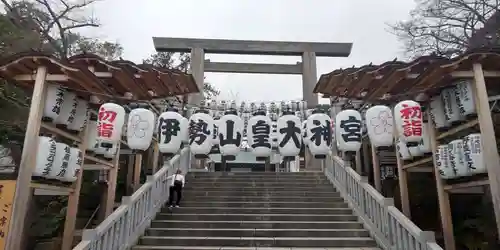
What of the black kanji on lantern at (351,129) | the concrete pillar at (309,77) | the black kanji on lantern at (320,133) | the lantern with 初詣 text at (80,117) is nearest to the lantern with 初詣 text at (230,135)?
the black kanji on lantern at (320,133)

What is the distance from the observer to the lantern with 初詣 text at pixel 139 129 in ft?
24.9

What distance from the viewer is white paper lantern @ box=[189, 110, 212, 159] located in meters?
8.23

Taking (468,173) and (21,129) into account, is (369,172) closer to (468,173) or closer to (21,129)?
(468,173)

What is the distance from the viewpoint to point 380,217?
756cm

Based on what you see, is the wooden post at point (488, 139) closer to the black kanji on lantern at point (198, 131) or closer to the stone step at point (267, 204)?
the stone step at point (267, 204)

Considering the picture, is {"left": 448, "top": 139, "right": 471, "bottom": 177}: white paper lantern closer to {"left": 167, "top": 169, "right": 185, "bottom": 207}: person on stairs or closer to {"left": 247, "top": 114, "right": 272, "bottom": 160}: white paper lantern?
{"left": 247, "top": 114, "right": 272, "bottom": 160}: white paper lantern

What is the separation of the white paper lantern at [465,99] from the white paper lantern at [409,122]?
0.72 metres

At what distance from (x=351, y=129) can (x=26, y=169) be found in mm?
6315

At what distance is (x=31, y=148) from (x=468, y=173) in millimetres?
7602

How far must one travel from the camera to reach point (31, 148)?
604 centimetres

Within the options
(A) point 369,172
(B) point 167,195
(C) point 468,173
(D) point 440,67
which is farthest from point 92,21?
(C) point 468,173

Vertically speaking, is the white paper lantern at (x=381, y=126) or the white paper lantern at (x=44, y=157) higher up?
the white paper lantern at (x=381, y=126)


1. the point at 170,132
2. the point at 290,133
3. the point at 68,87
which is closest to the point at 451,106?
the point at 290,133

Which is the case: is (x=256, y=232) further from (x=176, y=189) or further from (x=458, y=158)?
(x=458, y=158)
